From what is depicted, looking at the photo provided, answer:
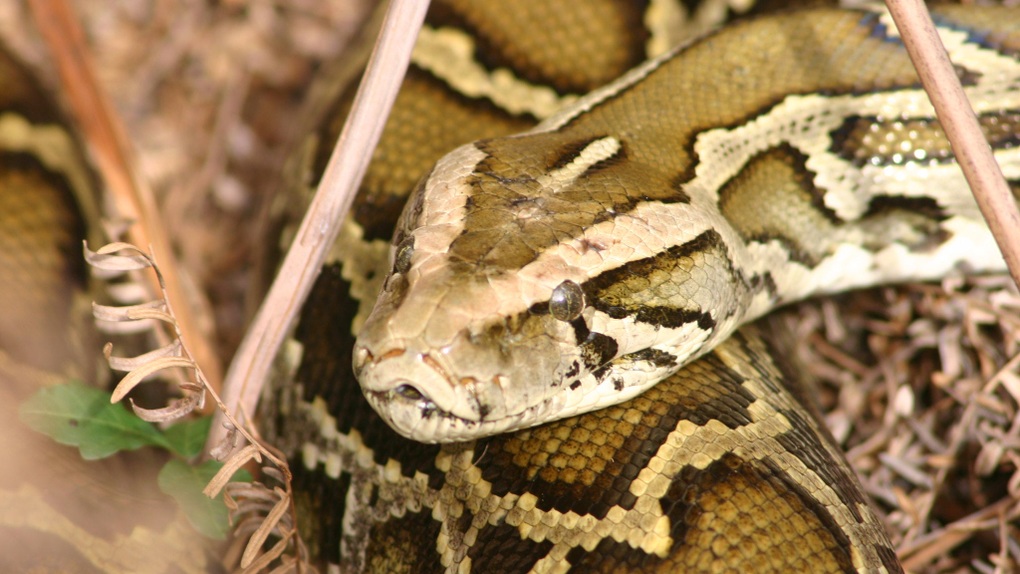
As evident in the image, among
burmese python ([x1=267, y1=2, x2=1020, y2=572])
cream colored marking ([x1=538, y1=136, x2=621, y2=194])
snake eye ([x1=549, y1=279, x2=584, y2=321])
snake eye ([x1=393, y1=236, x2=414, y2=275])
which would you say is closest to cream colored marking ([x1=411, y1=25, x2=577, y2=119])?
burmese python ([x1=267, y1=2, x2=1020, y2=572])

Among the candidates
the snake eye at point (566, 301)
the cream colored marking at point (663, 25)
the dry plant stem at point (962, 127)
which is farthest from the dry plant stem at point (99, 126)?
the dry plant stem at point (962, 127)

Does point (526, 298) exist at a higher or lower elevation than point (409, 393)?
higher

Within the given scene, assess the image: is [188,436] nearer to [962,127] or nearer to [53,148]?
[53,148]

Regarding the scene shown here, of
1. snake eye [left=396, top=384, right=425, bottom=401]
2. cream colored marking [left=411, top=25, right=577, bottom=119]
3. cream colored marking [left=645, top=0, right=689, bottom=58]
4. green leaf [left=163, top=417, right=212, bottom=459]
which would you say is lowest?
green leaf [left=163, top=417, right=212, bottom=459]

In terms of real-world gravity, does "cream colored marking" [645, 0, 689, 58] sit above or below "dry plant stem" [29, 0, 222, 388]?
above

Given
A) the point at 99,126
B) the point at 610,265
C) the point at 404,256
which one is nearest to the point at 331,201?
the point at 404,256

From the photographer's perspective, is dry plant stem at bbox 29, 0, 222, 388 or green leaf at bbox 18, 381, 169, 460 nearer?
green leaf at bbox 18, 381, 169, 460

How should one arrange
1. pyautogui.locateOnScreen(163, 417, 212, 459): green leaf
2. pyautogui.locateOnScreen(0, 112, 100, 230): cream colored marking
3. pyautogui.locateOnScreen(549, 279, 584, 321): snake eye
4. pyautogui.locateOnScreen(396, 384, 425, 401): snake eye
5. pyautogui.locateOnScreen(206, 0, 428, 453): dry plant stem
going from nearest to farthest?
1. pyautogui.locateOnScreen(396, 384, 425, 401): snake eye
2. pyautogui.locateOnScreen(549, 279, 584, 321): snake eye
3. pyautogui.locateOnScreen(206, 0, 428, 453): dry plant stem
4. pyautogui.locateOnScreen(163, 417, 212, 459): green leaf
5. pyautogui.locateOnScreen(0, 112, 100, 230): cream colored marking

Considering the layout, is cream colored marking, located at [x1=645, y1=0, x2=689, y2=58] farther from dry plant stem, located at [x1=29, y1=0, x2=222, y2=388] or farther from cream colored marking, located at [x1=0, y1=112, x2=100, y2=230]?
cream colored marking, located at [x1=0, y1=112, x2=100, y2=230]
